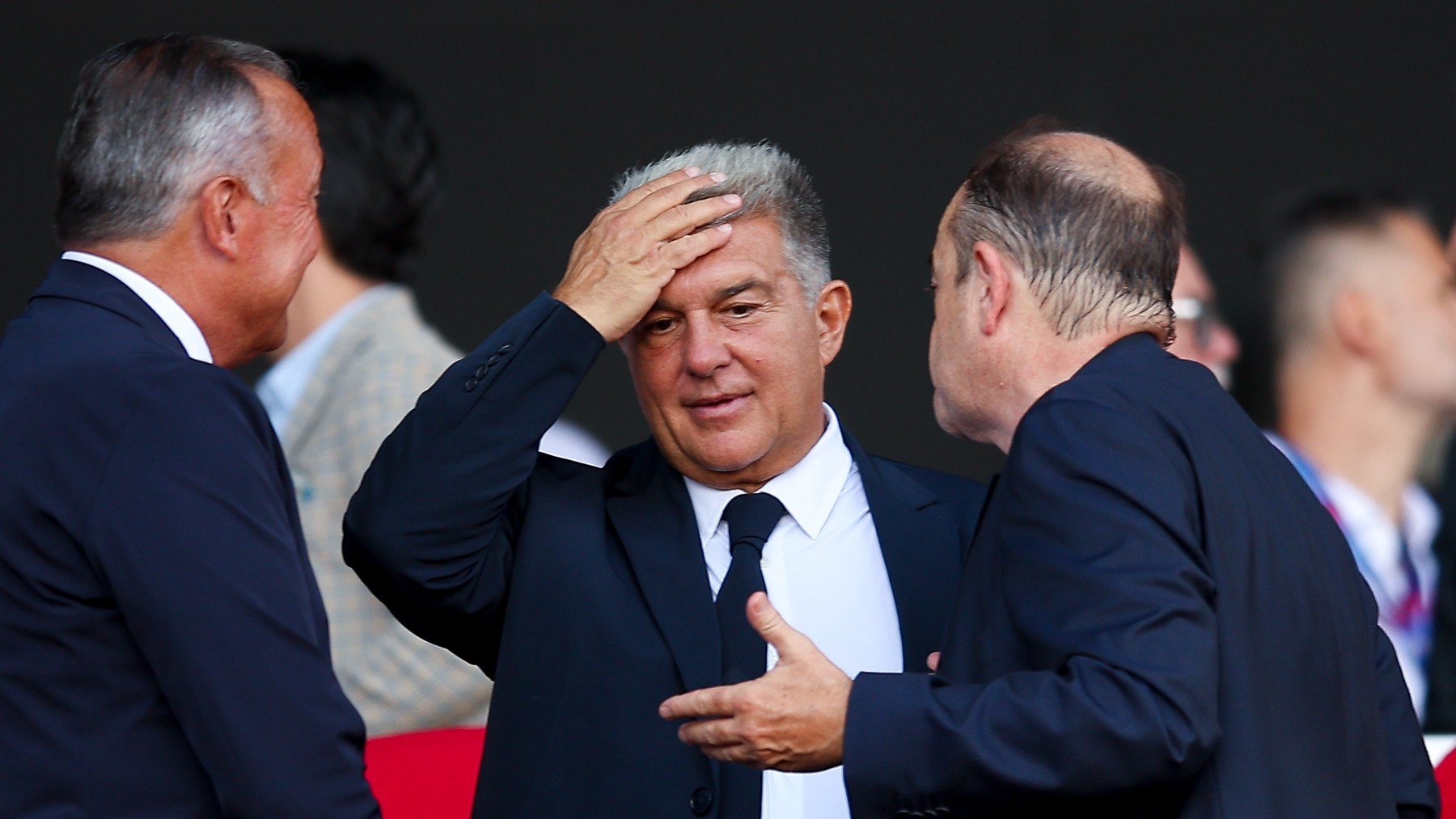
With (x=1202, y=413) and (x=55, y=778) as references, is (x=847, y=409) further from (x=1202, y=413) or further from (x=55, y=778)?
(x=55, y=778)

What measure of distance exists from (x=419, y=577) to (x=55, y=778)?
1.60ft

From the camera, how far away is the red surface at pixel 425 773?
261 cm

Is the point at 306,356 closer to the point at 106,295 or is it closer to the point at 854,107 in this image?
the point at 106,295

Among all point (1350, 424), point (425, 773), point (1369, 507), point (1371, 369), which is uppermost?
point (1371, 369)

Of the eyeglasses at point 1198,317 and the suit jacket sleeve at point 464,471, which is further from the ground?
the eyeglasses at point 1198,317

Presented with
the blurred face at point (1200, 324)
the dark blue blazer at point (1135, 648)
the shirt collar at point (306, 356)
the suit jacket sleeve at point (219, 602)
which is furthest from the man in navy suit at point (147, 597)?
the blurred face at point (1200, 324)

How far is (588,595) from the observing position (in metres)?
2.08

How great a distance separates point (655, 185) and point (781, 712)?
82 centimetres

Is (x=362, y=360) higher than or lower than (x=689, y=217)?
lower

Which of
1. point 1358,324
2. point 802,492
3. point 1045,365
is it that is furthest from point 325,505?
point 1358,324

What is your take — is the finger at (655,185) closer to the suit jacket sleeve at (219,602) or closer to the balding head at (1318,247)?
the suit jacket sleeve at (219,602)

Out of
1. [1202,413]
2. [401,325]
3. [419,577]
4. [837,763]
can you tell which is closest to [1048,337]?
[1202,413]

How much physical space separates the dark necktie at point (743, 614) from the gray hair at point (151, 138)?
72 centimetres

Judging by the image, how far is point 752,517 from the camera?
2.18 m
